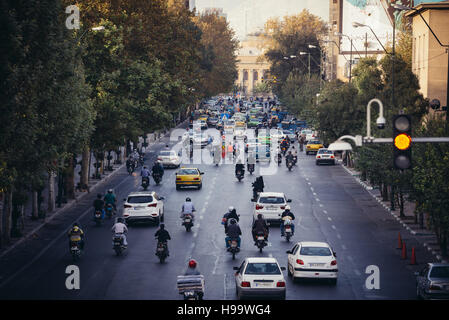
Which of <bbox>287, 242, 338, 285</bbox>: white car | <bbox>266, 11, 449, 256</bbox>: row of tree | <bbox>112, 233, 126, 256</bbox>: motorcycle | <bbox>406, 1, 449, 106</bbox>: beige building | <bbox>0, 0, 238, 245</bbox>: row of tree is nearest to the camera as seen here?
<bbox>287, 242, 338, 285</bbox>: white car

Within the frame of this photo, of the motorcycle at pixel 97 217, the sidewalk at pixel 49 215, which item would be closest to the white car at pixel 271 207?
the motorcycle at pixel 97 217

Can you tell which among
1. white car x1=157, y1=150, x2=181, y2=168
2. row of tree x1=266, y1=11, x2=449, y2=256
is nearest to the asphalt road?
row of tree x1=266, y1=11, x2=449, y2=256

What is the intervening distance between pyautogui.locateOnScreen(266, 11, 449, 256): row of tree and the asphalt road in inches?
76.1

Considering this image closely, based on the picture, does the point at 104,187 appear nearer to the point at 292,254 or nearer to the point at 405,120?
the point at 292,254

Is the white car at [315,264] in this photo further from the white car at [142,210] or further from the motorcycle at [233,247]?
the white car at [142,210]

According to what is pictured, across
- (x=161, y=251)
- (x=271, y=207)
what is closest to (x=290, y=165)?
(x=271, y=207)

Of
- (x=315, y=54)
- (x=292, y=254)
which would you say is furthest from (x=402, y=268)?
(x=315, y=54)

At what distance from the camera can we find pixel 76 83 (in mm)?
37438

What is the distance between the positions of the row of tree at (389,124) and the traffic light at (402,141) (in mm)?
2028

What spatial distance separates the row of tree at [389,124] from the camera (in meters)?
31.3

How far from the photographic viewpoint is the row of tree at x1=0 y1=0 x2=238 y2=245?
97.8 ft

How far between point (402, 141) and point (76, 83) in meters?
24.1

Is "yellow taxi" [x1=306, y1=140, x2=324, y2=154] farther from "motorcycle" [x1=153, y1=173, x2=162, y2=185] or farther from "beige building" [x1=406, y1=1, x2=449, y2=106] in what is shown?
"motorcycle" [x1=153, y1=173, x2=162, y2=185]

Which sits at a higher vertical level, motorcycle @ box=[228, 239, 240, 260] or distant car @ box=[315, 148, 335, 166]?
distant car @ box=[315, 148, 335, 166]
